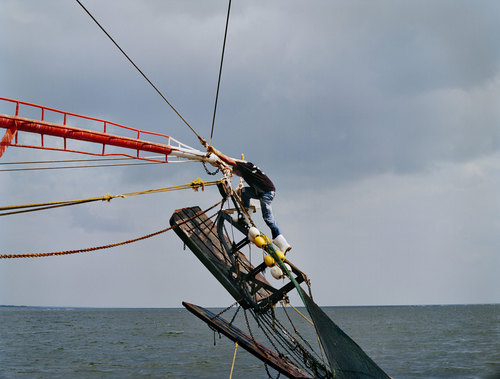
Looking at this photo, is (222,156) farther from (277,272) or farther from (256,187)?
(277,272)

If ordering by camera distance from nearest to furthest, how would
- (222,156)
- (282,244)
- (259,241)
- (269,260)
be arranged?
(269,260) → (259,241) → (282,244) → (222,156)

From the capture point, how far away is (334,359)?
12.9 metres

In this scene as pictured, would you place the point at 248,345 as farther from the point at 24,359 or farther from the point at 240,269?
the point at 24,359

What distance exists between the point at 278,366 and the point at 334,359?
5.03 feet

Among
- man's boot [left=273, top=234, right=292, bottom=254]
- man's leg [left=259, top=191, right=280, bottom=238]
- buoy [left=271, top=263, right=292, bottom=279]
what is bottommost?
buoy [left=271, top=263, right=292, bottom=279]

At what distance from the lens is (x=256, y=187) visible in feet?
47.4

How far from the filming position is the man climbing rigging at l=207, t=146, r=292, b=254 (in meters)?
14.3

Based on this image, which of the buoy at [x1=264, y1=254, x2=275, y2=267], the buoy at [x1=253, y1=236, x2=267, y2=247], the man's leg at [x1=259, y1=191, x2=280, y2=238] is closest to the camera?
the buoy at [x1=264, y1=254, x2=275, y2=267]

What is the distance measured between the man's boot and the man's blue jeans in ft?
0.82

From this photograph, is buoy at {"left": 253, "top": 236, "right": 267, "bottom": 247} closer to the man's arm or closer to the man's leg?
the man's leg

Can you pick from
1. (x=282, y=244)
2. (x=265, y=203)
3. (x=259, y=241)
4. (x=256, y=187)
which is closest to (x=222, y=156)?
(x=256, y=187)

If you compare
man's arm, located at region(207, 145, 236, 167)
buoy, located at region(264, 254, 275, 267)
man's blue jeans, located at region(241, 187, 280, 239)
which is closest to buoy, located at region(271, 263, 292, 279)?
buoy, located at region(264, 254, 275, 267)

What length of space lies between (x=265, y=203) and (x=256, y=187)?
554 millimetres

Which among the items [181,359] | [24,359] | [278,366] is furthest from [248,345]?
[24,359]
